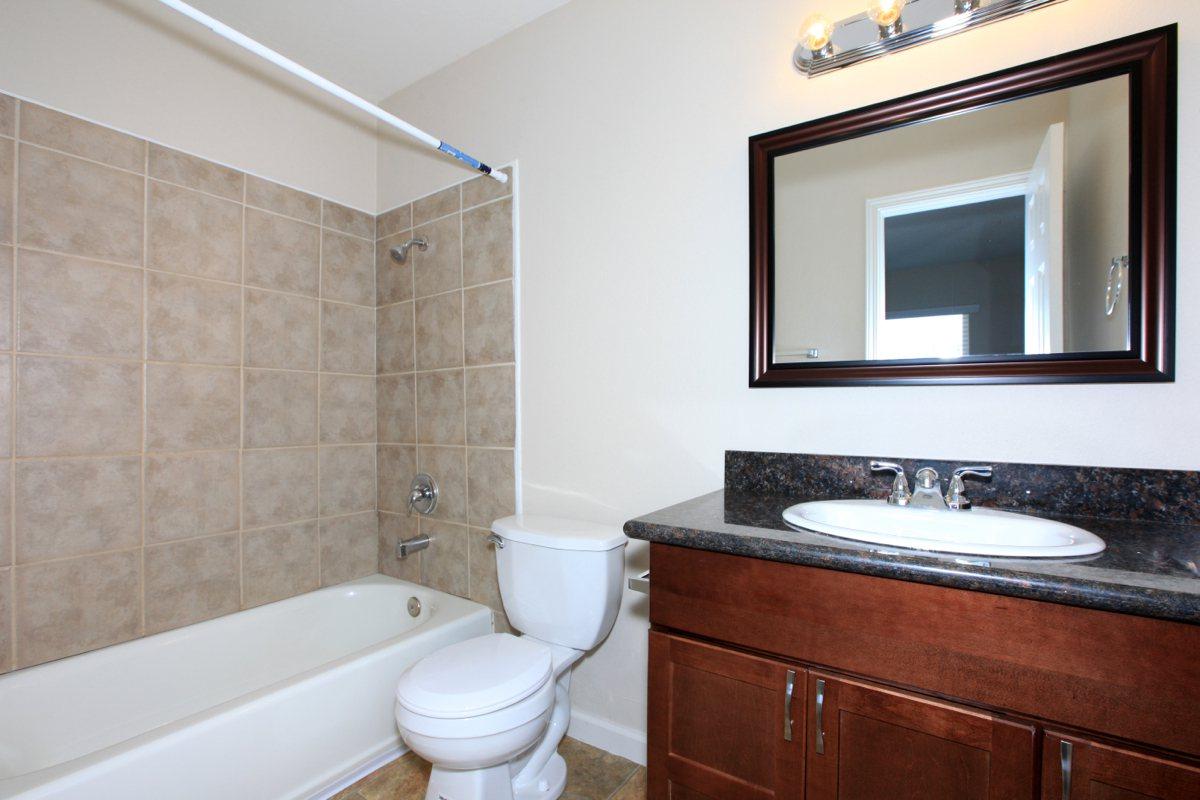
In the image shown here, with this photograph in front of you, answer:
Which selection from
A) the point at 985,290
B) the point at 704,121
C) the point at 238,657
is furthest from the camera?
the point at 238,657

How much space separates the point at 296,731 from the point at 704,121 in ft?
6.66

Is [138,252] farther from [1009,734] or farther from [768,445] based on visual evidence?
[1009,734]

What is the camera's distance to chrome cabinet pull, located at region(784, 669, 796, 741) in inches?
38.1

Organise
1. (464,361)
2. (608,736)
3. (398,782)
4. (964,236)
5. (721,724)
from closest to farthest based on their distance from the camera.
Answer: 1. (721,724)
2. (964,236)
3. (398,782)
4. (608,736)
5. (464,361)

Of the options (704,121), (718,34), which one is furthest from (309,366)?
(718,34)

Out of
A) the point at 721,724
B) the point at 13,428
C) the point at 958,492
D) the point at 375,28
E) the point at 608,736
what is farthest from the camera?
the point at 375,28

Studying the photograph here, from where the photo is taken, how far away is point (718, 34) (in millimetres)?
1560

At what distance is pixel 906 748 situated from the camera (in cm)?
88

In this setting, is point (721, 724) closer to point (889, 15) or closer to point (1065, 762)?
point (1065, 762)

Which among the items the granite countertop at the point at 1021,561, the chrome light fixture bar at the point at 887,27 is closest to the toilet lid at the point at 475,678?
the granite countertop at the point at 1021,561

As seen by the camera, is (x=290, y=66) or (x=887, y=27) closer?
(x=887, y=27)

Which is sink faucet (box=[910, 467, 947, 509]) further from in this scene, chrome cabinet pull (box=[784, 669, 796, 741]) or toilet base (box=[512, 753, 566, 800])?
toilet base (box=[512, 753, 566, 800])

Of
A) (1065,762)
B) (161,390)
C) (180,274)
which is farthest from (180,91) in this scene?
(1065,762)

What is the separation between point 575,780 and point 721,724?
85cm
